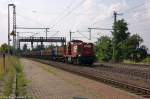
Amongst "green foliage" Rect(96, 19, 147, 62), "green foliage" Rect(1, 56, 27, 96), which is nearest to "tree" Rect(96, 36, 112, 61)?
"green foliage" Rect(96, 19, 147, 62)

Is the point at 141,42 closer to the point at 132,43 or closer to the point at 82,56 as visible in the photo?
the point at 132,43

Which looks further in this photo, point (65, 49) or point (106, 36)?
point (106, 36)

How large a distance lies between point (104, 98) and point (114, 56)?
53.6 metres

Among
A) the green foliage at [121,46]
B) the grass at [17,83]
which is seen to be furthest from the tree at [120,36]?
the grass at [17,83]

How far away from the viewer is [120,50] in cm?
7506

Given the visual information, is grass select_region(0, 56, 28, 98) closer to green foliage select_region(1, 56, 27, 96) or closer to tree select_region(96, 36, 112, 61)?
green foliage select_region(1, 56, 27, 96)

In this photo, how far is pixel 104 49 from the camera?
Answer: 7944 centimetres

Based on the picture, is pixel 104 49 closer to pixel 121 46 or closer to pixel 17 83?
pixel 121 46

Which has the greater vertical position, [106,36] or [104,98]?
[106,36]

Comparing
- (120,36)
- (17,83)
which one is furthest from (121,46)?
(17,83)

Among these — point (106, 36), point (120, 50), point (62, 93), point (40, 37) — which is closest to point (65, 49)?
point (120, 50)

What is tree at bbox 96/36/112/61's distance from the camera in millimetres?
78419

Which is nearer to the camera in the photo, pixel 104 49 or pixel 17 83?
pixel 17 83

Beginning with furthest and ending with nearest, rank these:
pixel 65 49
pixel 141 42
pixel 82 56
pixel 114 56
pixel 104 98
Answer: pixel 141 42 → pixel 114 56 → pixel 65 49 → pixel 82 56 → pixel 104 98
